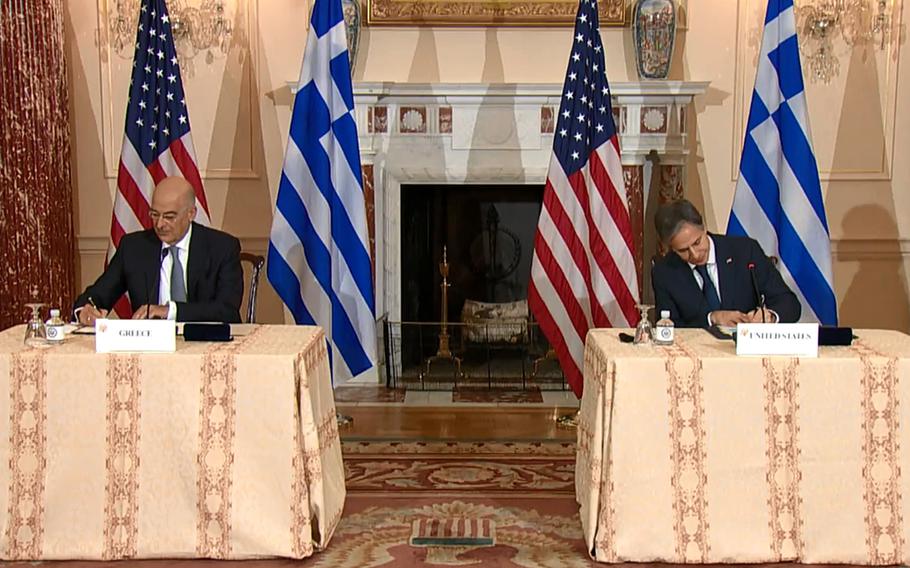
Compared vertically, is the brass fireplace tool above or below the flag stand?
above

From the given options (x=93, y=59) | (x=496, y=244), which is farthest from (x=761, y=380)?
(x=93, y=59)

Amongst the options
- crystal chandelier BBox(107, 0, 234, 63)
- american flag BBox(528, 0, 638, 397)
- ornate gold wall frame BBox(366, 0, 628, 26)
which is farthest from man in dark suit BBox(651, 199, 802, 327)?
crystal chandelier BBox(107, 0, 234, 63)

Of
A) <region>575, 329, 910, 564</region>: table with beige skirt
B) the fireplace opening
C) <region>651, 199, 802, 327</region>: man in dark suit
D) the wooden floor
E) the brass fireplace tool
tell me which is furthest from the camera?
the fireplace opening

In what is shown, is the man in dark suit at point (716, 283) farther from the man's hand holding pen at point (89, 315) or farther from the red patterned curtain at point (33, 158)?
the red patterned curtain at point (33, 158)

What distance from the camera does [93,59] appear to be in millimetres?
5949

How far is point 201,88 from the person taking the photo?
597cm

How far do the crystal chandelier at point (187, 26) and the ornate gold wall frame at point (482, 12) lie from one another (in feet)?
3.10

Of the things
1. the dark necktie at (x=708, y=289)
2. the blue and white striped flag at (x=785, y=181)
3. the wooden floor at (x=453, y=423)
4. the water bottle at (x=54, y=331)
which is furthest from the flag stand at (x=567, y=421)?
the water bottle at (x=54, y=331)

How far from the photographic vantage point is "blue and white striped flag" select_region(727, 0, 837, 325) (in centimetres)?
488

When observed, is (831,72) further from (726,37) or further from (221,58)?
(221,58)

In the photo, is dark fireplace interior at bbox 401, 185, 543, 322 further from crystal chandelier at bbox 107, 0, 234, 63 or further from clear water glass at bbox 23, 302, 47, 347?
clear water glass at bbox 23, 302, 47, 347

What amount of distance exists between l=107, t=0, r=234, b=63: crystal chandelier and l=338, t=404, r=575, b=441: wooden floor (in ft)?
8.05

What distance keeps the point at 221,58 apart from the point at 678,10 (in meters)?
2.91

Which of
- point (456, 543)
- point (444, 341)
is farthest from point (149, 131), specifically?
point (456, 543)
